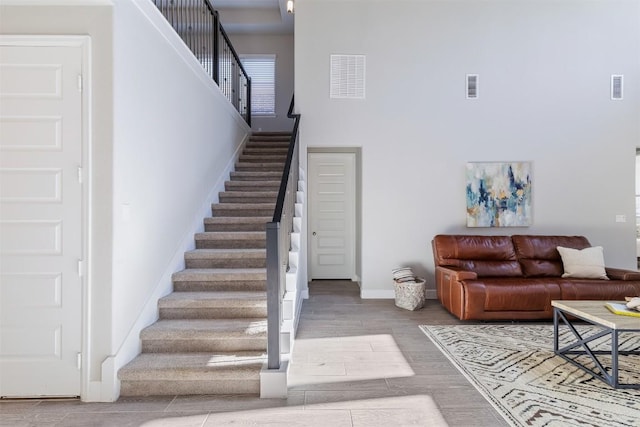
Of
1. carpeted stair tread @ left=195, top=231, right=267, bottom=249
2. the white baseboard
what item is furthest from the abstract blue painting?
carpeted stair tread @ left=195, top=231, right=267, bottom=249

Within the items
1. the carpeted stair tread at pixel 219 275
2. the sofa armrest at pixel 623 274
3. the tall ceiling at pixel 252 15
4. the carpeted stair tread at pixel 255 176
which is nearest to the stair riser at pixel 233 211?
the carpeted stair tread at pixel 255 176

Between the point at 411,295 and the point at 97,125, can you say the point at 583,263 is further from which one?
the point at 97,125

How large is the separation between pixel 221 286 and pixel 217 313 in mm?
338

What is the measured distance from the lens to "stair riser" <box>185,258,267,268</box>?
360 cm

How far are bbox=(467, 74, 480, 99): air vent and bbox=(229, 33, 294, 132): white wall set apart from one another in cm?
380

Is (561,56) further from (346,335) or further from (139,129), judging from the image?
(139,129)

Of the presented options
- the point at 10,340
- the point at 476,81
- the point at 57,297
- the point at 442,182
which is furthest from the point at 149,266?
the point at 476,81

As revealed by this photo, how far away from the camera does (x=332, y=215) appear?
21.3 feet

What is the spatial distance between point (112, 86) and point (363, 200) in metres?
3.61

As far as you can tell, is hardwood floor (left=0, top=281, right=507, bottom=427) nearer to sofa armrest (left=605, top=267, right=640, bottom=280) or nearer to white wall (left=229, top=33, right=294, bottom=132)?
sofa armrest (left=605, top=267, right=640, bottom=280)

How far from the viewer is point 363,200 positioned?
5301mm

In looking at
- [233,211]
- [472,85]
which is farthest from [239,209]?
[472,85]

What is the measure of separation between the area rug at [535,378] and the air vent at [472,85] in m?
3.36

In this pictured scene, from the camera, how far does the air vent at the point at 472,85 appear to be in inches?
209
